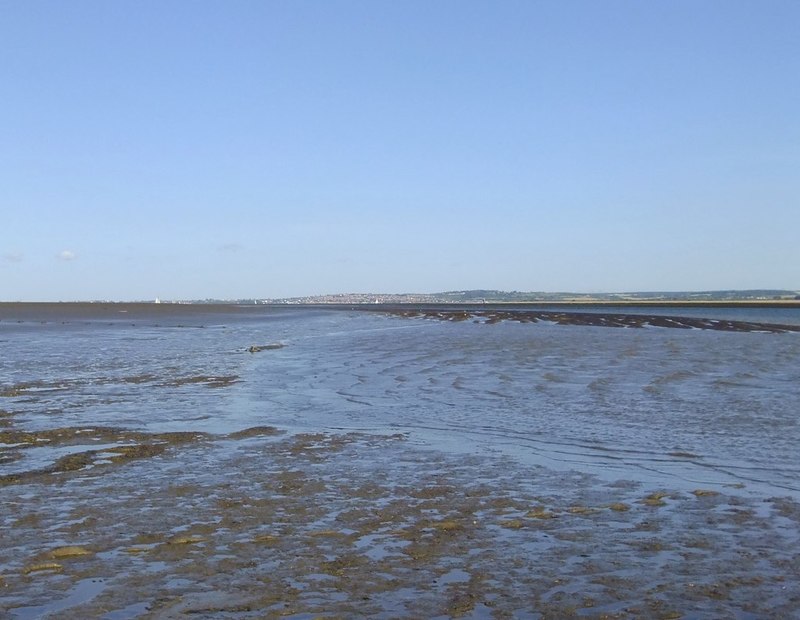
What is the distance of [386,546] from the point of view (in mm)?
7445

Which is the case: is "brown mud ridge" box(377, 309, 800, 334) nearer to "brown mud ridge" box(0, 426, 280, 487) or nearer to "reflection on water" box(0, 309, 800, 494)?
"reflection on water" box(0, 309, 800, 494)

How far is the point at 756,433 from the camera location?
1365cm

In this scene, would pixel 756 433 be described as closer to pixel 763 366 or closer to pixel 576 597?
pixel 576 597

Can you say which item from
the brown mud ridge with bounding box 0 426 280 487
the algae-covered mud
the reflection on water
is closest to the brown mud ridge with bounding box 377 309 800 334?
the reflection on water

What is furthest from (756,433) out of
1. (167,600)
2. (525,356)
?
(525,356)

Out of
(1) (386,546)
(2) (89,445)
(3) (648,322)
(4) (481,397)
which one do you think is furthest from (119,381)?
(3) (648,322)

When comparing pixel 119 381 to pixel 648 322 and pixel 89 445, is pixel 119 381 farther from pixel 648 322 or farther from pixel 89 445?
pixel 648 322

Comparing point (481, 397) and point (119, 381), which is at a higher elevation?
point (119, 381)

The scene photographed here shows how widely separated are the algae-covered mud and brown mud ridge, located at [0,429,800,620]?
0.03 meters

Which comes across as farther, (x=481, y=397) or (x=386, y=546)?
(x=481, y=397)

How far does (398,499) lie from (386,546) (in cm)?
186

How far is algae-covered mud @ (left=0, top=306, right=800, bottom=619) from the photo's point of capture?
244 inches

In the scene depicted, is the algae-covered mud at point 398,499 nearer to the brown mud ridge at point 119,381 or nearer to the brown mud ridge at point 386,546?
the brown mud ridge at point 386,546

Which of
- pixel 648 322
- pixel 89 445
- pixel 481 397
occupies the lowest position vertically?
pixel 648 322
